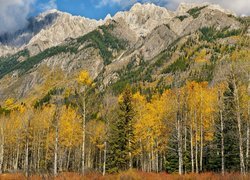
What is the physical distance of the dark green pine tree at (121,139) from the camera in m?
41.6

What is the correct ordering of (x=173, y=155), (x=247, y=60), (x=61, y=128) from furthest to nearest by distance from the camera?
(x=61, y=128) < (x=173, y=155) < (x=247, y=60)

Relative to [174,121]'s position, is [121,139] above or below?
below

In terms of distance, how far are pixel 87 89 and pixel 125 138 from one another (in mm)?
9400

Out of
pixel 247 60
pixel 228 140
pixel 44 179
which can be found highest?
pixel 247 60

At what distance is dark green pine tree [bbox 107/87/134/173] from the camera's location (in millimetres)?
41562

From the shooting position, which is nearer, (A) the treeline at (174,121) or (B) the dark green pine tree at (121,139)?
(A) the treeline at (174,121)

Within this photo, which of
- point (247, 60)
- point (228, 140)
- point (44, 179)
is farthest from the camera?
point (228, 140)

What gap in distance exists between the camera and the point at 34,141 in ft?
227

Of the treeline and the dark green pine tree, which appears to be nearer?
the treeline

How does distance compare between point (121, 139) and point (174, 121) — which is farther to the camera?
point (174, 121)

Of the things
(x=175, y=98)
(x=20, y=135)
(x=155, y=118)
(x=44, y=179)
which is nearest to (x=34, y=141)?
(x=20, y=135)

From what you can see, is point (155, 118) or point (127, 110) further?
point (155, 118)

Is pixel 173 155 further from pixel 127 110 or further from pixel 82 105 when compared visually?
pixel 82 105

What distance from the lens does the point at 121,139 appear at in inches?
1655
